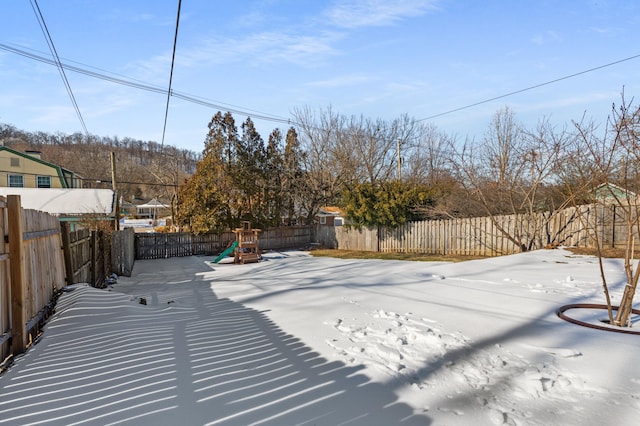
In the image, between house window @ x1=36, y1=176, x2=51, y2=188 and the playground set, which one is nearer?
the playground set

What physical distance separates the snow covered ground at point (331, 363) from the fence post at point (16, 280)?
223 millimetres

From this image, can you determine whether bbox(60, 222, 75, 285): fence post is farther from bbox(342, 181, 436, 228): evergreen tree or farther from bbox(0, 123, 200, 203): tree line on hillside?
bbox(0, 123, 200, 203): tree line on hillside

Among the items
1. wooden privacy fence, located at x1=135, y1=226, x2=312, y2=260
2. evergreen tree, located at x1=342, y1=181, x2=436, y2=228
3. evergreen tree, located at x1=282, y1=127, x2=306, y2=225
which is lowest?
wooden privacy fence, located at x1=135, y1=226, x2=312, y2=260

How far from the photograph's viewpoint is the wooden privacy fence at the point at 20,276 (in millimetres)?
3299

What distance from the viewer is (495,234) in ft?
45.2

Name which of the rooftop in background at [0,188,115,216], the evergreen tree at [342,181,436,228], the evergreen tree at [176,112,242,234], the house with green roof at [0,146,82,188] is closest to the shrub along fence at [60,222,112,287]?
the evergreen tree at [176,112,242,234]

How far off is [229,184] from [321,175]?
20.1ft

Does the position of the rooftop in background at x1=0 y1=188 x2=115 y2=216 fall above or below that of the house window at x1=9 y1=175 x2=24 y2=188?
below

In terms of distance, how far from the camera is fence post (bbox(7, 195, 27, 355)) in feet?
11.1

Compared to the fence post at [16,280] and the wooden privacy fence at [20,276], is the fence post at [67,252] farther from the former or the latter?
the fence post at [16,280]

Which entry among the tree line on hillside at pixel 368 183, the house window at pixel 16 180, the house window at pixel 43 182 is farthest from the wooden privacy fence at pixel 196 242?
the house window at pixel 16 180

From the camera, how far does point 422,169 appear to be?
26094 mm

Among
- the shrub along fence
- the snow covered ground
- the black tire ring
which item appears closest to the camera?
the snow covered ground

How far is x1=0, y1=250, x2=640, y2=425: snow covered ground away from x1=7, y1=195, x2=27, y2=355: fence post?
223mm
